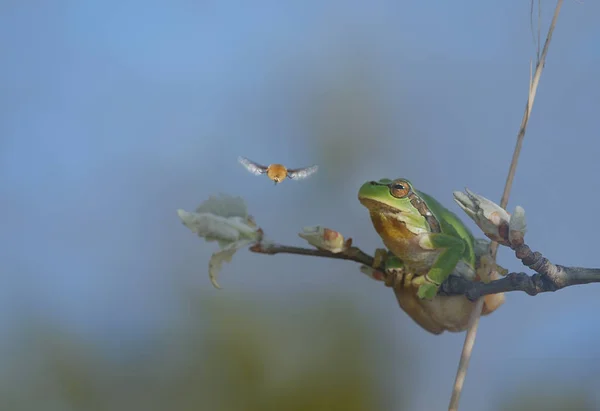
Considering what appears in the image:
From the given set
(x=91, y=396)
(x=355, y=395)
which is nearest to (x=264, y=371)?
(x=355, y=395)

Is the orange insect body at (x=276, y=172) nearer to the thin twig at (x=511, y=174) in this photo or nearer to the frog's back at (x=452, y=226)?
the frog's back at (x=452, y=226)

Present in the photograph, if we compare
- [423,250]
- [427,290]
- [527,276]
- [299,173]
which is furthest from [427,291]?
[299,173]

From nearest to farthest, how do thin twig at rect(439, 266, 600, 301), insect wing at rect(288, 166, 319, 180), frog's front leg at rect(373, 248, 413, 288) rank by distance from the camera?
thin twig at rect(439, 266, 600, 301) < frog's front leg at rect(373, 248, 413, 288) < insect wing at rect(288, 166, 319, 180)

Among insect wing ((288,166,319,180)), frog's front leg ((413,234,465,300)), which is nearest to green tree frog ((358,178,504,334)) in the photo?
frog's front leg ((413,234,465,300))

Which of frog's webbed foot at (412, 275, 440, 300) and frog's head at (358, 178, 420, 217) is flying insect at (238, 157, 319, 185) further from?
frog's webbed foot at (412, 275, 440, 300)

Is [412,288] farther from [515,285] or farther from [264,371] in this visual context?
[264,371]

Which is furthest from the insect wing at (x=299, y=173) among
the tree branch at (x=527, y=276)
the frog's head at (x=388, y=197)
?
the tree branch at (x=527, y=276)

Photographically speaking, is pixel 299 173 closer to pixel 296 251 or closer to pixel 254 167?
pixel 254 167

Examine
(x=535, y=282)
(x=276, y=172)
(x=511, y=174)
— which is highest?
(x=276, y=172)
